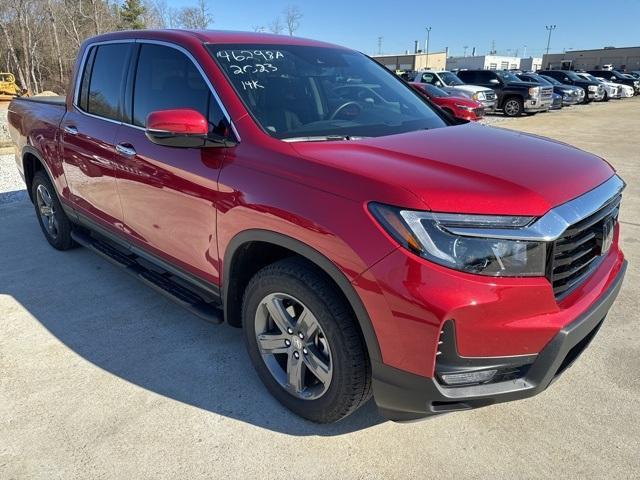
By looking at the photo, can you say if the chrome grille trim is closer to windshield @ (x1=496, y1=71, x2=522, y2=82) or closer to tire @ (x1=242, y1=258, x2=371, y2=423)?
tire @ (x1=242, y1=258, x2=371, y2=423)

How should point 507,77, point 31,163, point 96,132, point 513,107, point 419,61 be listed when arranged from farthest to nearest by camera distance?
1. point 419,61
2. point 507,77
3. point 513,107
4. point 31,163
5. point 96,132

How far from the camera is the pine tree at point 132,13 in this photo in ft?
149

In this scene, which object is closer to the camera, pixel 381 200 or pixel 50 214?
pixel 381 200

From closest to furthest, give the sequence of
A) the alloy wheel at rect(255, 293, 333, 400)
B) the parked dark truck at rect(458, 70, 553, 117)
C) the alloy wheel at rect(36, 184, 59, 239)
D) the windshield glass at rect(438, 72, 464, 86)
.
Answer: the alloy wheel at rect(255, 293, 333, 400), the alloy wheel at rect(36, 184, 59, 239), the windshield glass at rect(438, 72, 464, 86), the parked dark truck at rect(458, 70, 553, 117)

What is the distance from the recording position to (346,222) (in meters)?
1.96

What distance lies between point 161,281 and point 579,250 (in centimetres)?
248

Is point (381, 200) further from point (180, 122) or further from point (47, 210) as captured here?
point (47, 210)

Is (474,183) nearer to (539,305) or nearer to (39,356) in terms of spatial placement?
(539,305)

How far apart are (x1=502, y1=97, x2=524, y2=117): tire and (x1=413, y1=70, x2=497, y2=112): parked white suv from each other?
112 centimetres

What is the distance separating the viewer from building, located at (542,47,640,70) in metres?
80.6

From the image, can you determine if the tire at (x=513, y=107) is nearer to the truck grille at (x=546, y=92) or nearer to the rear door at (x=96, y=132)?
the truck grille at (x=546, y=92)

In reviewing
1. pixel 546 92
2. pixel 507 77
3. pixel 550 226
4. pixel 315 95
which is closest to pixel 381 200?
pixel 550 226

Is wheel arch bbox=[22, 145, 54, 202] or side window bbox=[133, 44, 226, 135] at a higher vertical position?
side window bbox=[133, 44, 226, 135]

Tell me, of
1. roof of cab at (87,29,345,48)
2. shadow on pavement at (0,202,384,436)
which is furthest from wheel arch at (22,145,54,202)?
roof of cab at (87,29,345,48)
